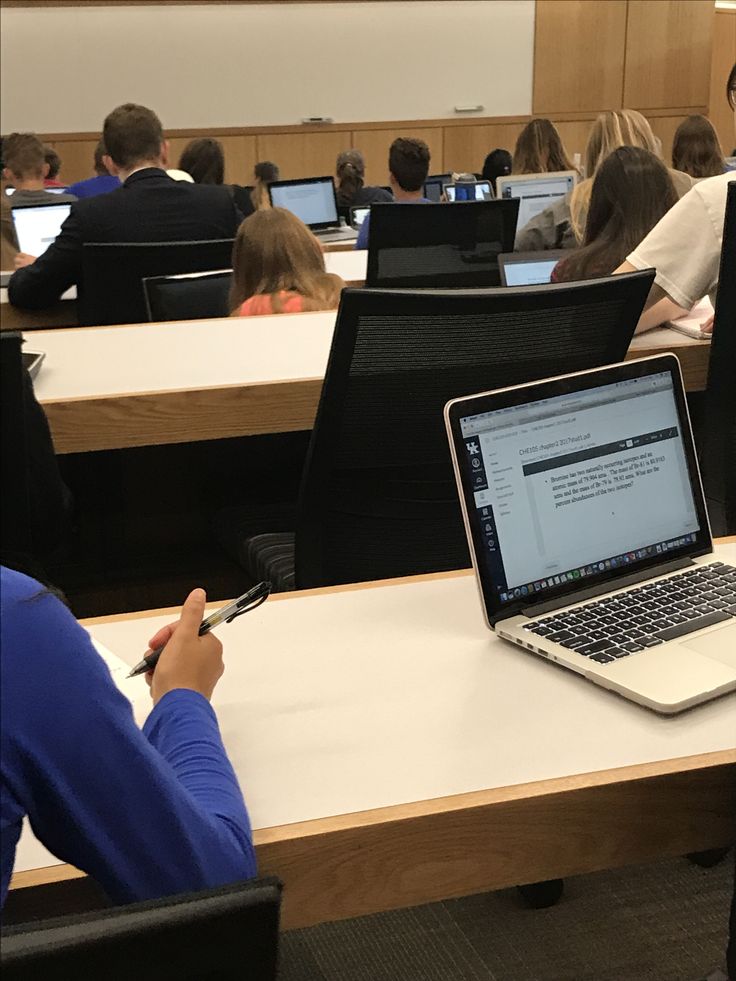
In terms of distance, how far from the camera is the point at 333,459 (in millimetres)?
1773

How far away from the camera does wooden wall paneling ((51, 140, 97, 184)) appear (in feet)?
32.3

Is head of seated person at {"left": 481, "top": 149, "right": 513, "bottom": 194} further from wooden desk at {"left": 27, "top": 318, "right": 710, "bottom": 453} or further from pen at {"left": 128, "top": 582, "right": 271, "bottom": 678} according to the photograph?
Result: pen at {"left": 128, "top": 582, "right": 271, "bottom": 678}

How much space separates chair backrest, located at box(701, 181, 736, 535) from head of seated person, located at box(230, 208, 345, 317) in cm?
143

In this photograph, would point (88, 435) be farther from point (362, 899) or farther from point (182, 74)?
point (182, 74)

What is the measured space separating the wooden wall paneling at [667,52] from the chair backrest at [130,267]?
900 centimetres

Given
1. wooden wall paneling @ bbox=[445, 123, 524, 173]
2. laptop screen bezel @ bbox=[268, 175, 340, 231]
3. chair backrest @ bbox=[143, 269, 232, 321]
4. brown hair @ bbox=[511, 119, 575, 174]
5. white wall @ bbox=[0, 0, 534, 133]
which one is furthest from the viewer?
wooden wall paneling @ bbox=[445, 123, 524, 173]

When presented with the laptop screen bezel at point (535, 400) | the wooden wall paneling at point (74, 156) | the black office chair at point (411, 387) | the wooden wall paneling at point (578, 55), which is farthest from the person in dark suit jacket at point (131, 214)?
the wooden wall paneling at point (578, 55)

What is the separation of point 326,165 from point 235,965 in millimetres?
10480

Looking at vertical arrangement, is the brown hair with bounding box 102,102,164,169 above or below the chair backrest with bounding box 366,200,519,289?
above

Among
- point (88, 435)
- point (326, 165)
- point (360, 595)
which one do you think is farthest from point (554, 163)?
point (360, 595)

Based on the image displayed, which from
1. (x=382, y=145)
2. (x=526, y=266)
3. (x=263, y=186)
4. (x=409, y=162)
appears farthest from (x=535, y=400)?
(x=382, y=145)

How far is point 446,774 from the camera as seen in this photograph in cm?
100

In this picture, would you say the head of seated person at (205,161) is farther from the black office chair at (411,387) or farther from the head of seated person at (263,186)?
the black office chair at (411,387)

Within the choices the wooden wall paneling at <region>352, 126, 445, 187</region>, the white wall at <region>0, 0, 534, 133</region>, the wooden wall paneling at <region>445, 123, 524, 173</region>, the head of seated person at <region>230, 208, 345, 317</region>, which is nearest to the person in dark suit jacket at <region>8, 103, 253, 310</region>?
the head of seated person at <region>230, 208, 345, 317</region>
